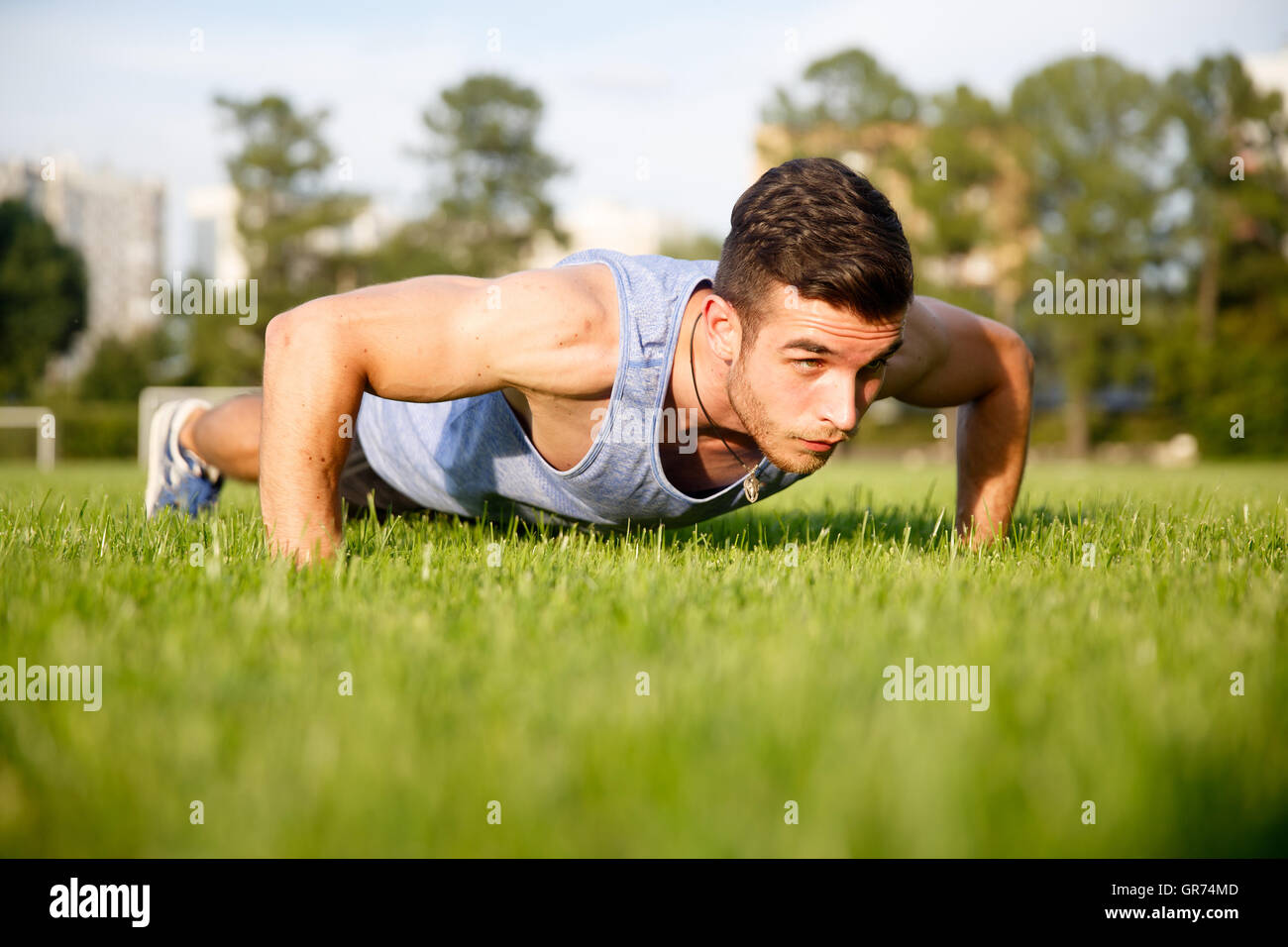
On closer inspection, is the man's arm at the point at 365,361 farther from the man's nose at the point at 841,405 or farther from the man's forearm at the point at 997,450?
the man's forearm at the point at 997,450

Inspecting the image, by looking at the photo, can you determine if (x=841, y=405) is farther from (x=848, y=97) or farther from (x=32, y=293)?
(x=32, y=293)

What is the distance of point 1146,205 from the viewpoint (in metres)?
34.4

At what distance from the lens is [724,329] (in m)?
3.17

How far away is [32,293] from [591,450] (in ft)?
175

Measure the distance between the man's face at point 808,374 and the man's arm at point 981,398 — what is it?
80 cm

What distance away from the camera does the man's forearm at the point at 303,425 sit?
284 centimetres

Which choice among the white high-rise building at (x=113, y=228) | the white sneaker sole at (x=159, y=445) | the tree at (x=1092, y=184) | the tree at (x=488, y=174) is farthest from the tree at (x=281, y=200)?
the white high-rise building at (x=113, y=228)

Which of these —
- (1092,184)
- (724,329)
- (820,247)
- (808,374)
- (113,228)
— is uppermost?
(113,228)

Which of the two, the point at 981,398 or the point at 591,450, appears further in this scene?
the point at 981,398

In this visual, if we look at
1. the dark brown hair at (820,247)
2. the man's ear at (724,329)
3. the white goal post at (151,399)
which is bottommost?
the man's ear at (724,329)

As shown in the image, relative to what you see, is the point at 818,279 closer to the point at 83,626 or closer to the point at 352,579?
the point at 352,579

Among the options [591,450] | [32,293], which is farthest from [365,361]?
[32,293]

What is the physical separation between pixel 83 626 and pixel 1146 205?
3889 cm
